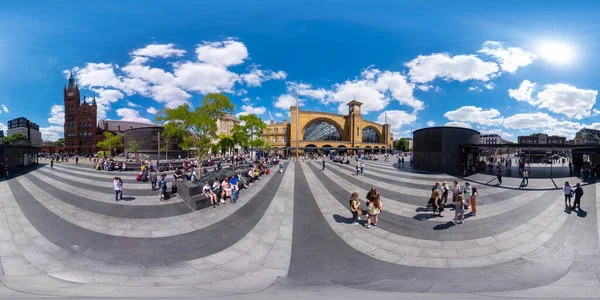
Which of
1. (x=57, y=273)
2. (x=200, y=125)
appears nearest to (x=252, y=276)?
(x=57, y=273)

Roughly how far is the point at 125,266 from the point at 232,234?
261cm

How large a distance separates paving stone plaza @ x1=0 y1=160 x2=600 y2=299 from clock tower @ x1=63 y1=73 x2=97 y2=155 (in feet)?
62.2

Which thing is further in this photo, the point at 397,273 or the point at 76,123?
the point at 76,123

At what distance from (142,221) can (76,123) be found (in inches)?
1735

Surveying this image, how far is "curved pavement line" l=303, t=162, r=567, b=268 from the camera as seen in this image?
5.31 metres

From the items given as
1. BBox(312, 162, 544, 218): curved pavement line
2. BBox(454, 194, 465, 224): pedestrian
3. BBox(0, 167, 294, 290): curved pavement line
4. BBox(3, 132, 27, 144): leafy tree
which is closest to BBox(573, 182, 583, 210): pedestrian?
BBox(312, 162, 544, 218): curved pavement line

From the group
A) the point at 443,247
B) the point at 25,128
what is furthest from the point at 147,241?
the point at 25,128

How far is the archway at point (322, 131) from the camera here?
63444mm

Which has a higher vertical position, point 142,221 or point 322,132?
point 322,132

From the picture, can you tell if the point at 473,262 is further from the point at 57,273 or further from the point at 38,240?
the point at 38,240

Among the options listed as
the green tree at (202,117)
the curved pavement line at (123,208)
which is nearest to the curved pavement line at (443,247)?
the curved pavement line at (123,208)

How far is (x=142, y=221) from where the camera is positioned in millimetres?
7488

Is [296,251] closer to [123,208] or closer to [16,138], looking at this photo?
[123,208]

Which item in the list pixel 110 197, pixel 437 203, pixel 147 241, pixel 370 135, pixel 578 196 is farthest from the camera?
pixel 370 135
